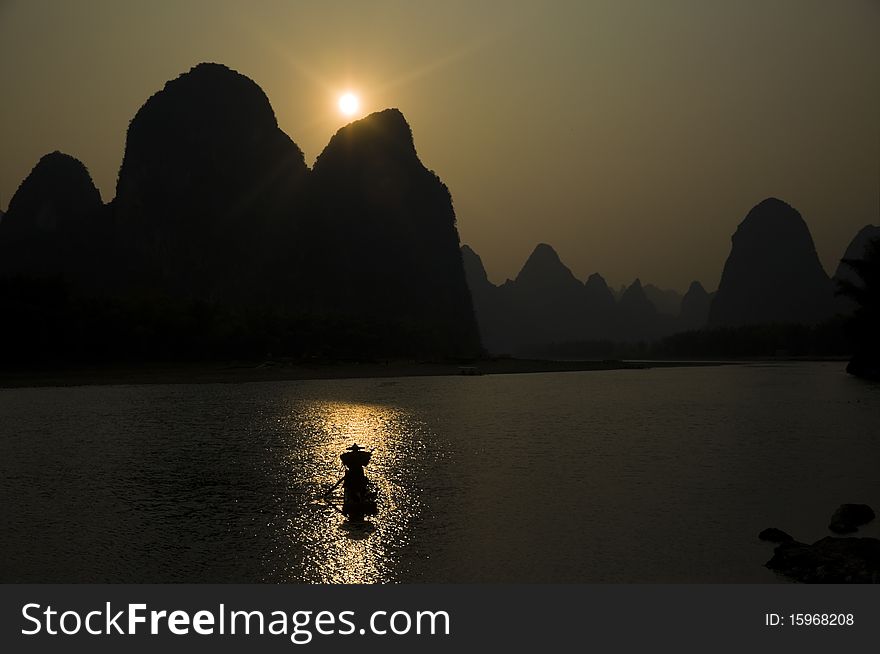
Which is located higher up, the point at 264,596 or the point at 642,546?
the point at 642,546

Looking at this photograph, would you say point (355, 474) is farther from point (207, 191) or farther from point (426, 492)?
point (207, 191)

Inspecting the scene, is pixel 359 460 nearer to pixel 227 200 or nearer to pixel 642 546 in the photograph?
pixel 642 546

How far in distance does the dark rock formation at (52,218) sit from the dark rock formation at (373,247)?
55714 mm

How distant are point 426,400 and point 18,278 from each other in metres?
43.1

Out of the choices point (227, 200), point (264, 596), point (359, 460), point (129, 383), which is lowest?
point (264, 596)

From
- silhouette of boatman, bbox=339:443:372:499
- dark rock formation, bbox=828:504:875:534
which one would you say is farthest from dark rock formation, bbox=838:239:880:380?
silhouette of boatman, bbox=339:443:372:499

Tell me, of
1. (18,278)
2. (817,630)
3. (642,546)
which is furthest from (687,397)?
(18,278)

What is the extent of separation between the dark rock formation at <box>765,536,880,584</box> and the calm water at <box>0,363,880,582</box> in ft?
1.36

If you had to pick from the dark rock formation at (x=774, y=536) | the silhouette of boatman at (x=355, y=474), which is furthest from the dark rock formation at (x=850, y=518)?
the silhouette of boatman at (x=355, y=474)

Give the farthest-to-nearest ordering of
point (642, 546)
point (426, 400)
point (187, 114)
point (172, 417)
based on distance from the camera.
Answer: point (187, 114), point (426, 400), point (172, 417), point (642, 546)

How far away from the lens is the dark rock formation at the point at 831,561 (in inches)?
345

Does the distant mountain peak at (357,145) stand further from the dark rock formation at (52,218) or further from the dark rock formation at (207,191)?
the dark rock formation at (52,218)

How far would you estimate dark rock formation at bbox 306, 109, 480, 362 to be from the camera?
166 m

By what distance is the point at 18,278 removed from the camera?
61.2m
